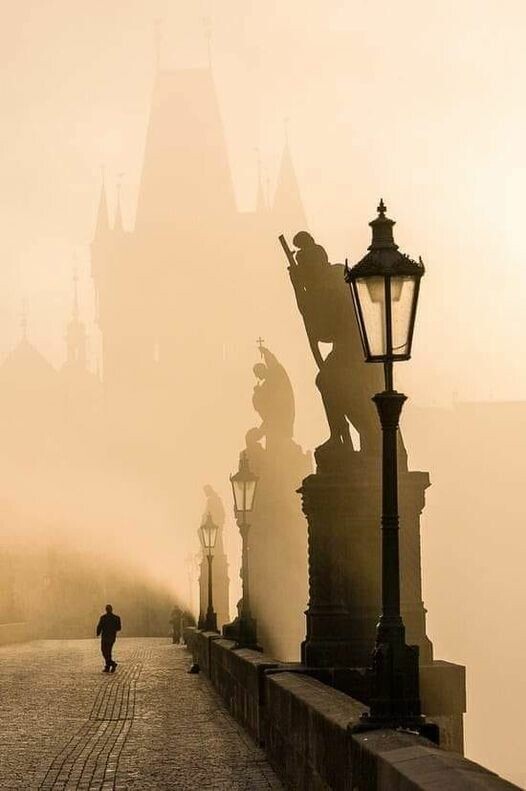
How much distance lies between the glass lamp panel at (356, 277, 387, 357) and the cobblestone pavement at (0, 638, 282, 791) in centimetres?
358

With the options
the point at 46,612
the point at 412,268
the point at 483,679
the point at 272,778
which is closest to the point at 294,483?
the point at 272,778

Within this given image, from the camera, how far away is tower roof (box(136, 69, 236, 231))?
342 feet

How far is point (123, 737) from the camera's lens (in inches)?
593

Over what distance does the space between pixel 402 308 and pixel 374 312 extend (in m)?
0.16

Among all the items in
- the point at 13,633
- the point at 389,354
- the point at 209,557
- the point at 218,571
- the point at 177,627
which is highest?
the point at 218,571

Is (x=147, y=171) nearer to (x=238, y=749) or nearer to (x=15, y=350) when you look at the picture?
(x=15, y=350)

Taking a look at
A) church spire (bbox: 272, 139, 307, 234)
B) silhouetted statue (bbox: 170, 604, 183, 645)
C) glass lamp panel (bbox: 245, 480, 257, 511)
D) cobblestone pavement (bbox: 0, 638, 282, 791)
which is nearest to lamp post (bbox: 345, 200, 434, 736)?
cobblestone pavement (bbox: 0, 638, 282, 791)

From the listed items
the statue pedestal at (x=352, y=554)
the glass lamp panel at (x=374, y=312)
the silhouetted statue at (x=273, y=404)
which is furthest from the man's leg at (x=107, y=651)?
the glass lamp panel at (x=374, y=312)

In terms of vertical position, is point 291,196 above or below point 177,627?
above

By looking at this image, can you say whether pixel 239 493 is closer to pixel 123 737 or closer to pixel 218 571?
pixel 123 737

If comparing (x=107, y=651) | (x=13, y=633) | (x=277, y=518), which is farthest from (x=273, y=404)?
(x=13, y=633)

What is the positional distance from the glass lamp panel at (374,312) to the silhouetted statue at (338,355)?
5.98 meters

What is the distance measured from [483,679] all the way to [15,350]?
47.6 metres

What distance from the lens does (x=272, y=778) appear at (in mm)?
11297
